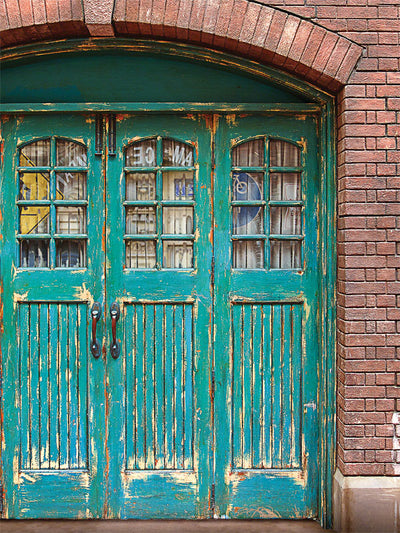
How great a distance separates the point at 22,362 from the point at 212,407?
1.37m

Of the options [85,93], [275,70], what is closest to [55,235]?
[85,93]

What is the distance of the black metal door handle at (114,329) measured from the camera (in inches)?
139

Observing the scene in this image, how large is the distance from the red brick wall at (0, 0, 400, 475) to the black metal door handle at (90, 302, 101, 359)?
1649 millimetres

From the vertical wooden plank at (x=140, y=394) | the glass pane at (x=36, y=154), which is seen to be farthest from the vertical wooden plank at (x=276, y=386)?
the glass pane at (x=36, y=154)

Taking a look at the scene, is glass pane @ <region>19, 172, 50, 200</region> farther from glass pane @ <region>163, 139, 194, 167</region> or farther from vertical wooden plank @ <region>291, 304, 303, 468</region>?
vertical wooden plank @ <region>291, 304, 303, 468</region>

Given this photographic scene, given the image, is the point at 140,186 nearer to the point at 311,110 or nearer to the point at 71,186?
the point at 71,186

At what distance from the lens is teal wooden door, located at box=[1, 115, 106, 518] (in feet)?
11.8

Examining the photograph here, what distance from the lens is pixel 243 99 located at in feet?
11.8

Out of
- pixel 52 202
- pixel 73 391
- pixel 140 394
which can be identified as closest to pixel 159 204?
pixel 52 202

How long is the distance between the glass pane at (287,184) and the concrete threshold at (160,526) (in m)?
2.27

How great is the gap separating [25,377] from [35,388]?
10cm

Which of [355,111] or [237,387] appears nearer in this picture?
[355,111]

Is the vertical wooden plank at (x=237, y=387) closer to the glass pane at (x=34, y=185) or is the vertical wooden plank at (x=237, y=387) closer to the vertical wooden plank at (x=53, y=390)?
the vertical wooden plank at (x=53, y=390)

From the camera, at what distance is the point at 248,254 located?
12.0 feet
